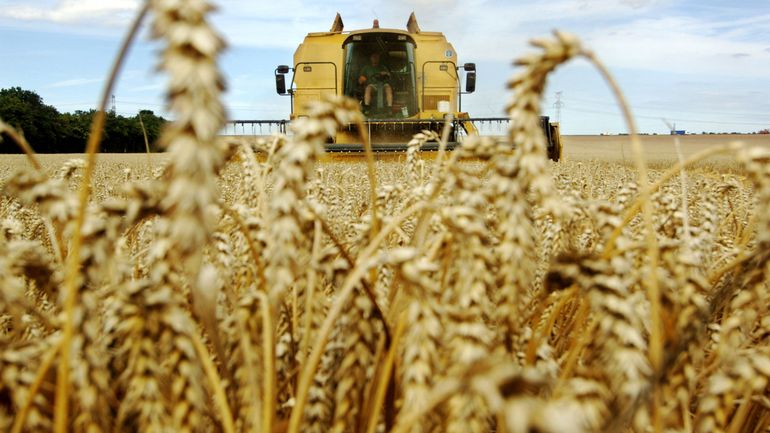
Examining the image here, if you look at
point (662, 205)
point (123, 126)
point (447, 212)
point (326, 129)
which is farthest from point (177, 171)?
point (123, 126)

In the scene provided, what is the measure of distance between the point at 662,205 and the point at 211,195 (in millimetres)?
1095

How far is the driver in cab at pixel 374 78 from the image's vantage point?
11.0 m

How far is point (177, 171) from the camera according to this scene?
400 mm

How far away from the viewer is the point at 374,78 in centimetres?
1117

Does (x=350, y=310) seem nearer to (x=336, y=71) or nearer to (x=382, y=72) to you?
(x=382, y=72)

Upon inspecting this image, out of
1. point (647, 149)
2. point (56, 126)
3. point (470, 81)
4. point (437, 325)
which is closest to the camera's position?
point (437, 325)

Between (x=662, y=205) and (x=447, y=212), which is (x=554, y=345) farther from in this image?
(x=447, y=212)

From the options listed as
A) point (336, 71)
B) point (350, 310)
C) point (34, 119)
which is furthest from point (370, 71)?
point (34, 119)

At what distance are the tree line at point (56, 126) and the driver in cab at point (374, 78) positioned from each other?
4226cm

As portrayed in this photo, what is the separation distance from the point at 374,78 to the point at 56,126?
5138 cm

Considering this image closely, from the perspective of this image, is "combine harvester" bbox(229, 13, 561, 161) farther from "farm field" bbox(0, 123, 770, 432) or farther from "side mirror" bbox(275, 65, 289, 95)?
"farm field" bbox(0, 123, 770, 432)

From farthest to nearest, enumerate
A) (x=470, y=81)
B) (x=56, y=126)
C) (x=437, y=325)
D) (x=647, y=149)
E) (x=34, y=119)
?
(x=56, y=126), (x=34, y=119), (x=647, y=149), (x=470, y=81), (x=437, y=325)

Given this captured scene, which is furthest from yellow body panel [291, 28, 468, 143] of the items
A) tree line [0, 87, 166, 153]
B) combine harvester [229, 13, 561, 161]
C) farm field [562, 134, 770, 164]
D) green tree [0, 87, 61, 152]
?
green tree [0, 87, 61, 152]

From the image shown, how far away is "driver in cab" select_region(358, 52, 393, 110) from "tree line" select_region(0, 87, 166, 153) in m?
42.3
